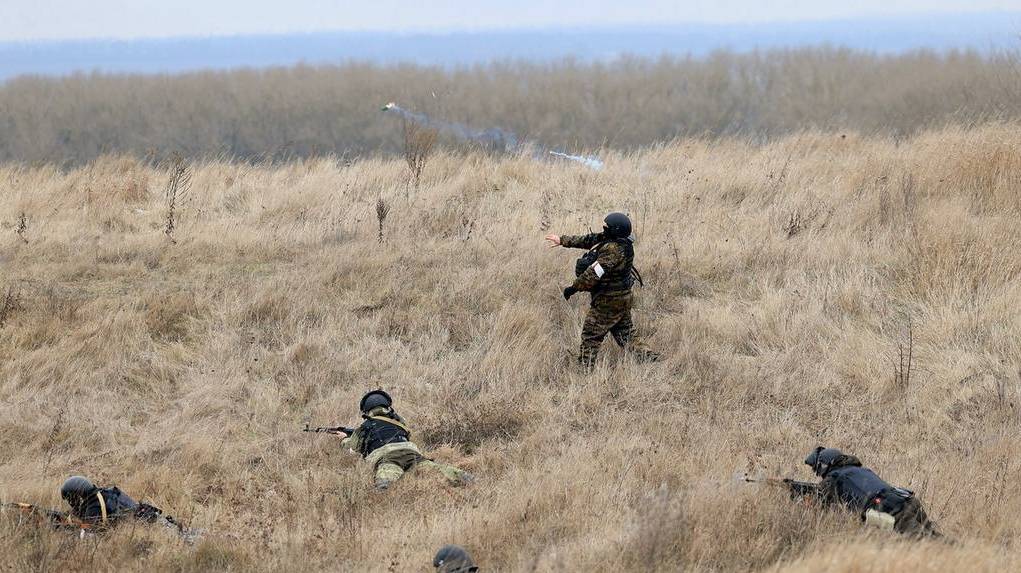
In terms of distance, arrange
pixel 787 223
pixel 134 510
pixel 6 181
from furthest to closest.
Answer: pixel 6 181
pixel 787 223
pixel 134 510

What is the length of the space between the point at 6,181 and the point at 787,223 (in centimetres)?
880

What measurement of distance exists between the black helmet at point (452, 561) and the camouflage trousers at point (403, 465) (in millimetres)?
1377

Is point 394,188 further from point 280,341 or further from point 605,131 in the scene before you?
point 605,131

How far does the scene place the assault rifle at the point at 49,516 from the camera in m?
4.69

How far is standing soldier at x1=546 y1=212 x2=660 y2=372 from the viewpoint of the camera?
22.2 feet

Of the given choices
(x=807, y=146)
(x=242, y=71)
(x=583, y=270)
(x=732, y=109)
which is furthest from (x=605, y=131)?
(x=583, y=270)

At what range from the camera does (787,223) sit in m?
9.60

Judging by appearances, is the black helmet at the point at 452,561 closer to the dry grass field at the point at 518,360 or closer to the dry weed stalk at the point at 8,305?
the dry grass field at the point at 518,360

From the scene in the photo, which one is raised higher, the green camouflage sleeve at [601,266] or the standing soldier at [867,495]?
the green camouflage sleeve at [601,266]

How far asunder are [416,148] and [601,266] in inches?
196

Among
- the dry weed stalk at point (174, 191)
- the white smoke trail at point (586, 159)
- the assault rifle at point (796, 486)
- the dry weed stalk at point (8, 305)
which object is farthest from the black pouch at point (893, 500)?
the white smoke trail at point (586, 159)

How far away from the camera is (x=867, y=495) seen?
4.42 metres

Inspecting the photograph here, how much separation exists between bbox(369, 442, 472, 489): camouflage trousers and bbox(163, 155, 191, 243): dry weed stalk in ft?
15.2

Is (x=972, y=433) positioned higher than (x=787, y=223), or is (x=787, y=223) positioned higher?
(x=787, y=223)
